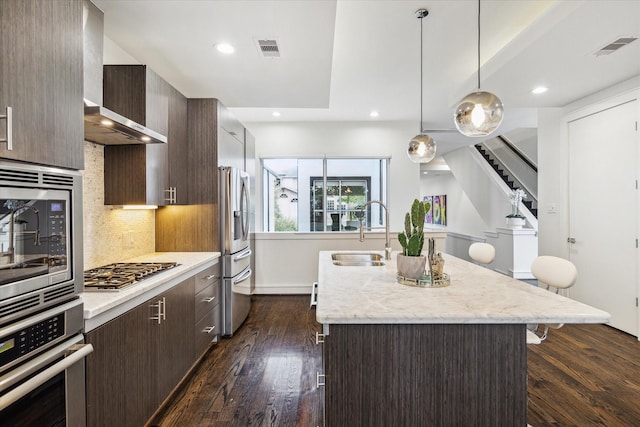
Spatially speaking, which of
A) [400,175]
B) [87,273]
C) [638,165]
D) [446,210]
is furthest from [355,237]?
[446,210]

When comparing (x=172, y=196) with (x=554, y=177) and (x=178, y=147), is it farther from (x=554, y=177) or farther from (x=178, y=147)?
(x=554, y=177)

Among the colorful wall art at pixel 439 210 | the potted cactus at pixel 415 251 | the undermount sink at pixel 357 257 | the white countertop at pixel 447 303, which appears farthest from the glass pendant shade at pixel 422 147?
the colorful wall art at pixel 439 210

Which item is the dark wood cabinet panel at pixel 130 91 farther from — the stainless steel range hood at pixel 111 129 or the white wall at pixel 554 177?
the white wall at pixel 554 177

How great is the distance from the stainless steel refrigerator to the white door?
12.6ft

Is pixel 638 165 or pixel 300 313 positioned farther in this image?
pixel 300 313

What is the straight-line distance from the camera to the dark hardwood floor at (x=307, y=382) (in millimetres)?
2006

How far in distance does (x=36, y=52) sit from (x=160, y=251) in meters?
2.21

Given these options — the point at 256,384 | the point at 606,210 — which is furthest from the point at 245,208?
the point at 606,210

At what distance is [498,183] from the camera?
663cm

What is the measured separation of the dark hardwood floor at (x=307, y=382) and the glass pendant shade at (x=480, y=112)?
Result: 1.76m

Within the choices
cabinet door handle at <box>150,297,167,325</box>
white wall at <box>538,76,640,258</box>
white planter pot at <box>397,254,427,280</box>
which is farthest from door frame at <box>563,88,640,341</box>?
cabinet door handle at <box>150,297,167,325</box>

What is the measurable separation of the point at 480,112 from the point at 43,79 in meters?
2.08

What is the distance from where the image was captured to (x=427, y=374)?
4.49 feet

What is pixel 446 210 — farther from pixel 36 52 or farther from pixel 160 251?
pixel 36 52
